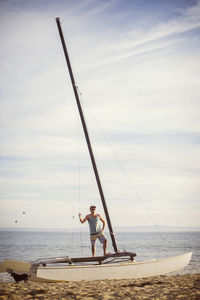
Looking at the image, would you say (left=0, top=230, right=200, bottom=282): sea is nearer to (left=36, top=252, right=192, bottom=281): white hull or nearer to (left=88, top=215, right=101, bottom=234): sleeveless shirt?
(left=36, top=252, right=192, bottom=281): white hull

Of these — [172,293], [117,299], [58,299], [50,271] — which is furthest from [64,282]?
[172,293]

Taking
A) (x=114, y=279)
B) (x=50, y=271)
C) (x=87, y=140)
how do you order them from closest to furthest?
(x=50, y=271) → (x=114, y=279) → (x=87, y=140)

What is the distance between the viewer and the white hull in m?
9.29

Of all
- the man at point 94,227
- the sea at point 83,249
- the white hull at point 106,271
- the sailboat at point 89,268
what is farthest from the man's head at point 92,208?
the sea at point 83,249

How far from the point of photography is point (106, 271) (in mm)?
9977

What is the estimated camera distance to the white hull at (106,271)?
929 centimetres

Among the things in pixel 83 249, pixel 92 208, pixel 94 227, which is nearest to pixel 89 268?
pixel 94 227

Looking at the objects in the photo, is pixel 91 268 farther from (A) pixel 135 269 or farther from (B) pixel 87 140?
(B) pixel 87 140

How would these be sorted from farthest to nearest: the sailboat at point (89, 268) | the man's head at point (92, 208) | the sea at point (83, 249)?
the sea at point (83, 249), the man's head at point (92, 208), the sailboat at point (89, 268)

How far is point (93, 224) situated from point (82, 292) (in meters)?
4.28

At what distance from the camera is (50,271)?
924 centimetres

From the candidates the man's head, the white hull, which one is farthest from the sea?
the man's head

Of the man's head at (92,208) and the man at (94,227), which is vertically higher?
the man's head at (92,208)

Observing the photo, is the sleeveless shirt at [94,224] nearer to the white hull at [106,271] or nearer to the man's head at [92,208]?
the man's head at [92,208]
